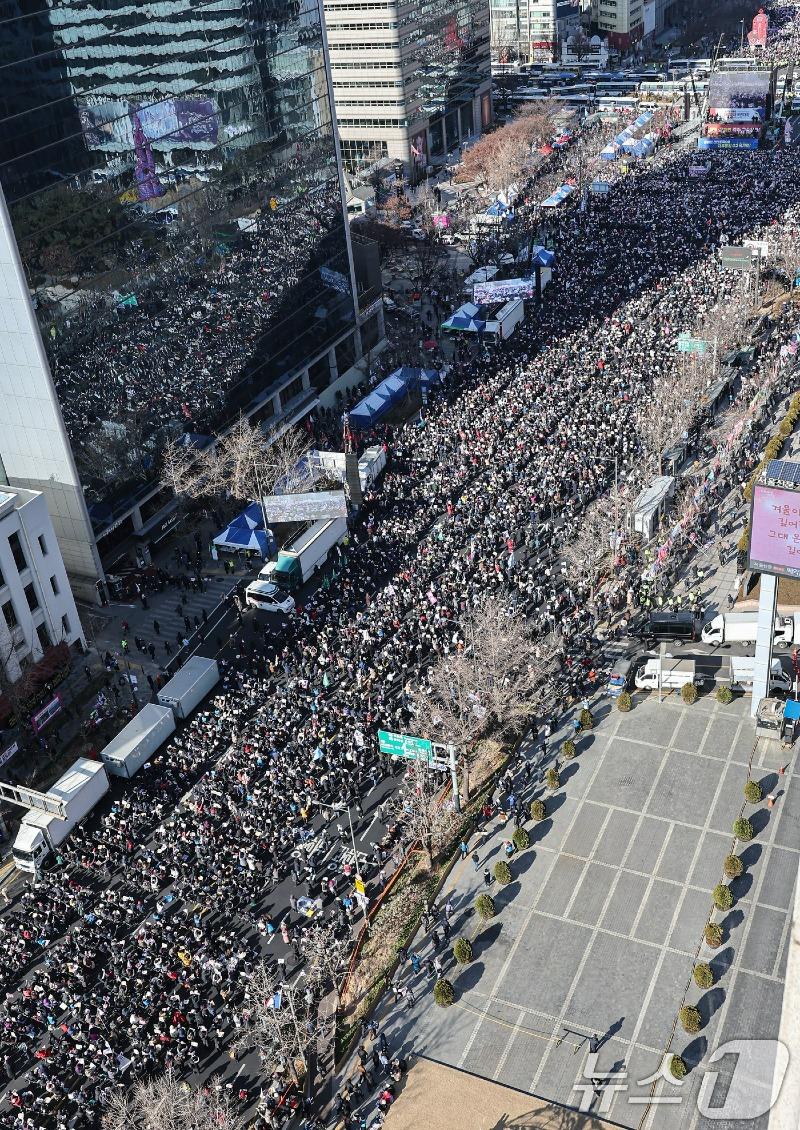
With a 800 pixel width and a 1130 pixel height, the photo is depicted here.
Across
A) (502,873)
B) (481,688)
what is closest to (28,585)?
(481,688)

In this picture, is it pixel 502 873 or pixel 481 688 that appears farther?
pixel 481 688

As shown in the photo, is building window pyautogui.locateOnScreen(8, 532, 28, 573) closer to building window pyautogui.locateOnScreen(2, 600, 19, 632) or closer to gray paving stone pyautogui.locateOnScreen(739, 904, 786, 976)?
building window pyautogui.locateOnScreen(2, 600, 19, 632)

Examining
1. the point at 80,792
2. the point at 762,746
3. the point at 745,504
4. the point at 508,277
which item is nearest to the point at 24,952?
the point at 80,792

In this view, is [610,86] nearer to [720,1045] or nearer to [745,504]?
[745,504]

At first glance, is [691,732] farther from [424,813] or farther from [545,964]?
[545,964]

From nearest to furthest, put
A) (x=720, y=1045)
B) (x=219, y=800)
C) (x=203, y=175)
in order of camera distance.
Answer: (x=720, y=1045) < (x=219, y=800) < (x=203, y=175)
